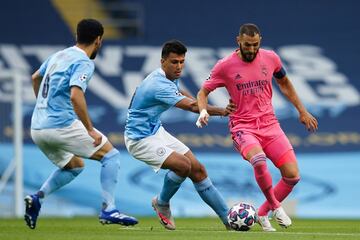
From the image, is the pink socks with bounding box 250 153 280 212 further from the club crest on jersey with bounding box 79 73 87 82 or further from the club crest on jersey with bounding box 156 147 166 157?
the club crest on jersey with bounding box 79 73 87 82

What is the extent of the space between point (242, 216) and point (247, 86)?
1.58 meters

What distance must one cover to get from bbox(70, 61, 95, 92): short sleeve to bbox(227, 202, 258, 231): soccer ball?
2149mm

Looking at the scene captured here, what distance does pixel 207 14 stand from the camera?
23953 millimetres

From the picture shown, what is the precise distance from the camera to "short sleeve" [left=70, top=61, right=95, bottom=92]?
11805mm

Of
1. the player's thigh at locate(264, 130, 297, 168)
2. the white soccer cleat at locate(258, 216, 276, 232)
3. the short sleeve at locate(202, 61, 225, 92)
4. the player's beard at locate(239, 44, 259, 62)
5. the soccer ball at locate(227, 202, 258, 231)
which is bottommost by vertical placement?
the white soccer cleat at locate(258, 216, 276, 232)

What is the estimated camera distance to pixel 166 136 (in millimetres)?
13203

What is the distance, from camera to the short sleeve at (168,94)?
1277 centimetres

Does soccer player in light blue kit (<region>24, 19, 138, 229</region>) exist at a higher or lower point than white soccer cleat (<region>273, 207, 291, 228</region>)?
higher

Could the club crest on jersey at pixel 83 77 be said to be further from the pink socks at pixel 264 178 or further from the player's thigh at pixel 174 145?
the pink socks at pixel 264 178

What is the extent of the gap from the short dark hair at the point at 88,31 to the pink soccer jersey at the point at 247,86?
1659 mm

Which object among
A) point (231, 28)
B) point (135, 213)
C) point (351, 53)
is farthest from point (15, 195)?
point (351, 53)

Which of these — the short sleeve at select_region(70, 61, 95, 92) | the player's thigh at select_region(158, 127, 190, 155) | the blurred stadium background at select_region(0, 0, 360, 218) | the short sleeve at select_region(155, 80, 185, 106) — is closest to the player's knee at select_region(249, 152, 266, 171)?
the player's thigh at select_region(158, 127, 190, 155)

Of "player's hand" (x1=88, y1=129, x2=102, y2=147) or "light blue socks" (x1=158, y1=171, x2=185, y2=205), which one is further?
"light blue socks" (x1=158, y1=171, x2=185, y2=205)

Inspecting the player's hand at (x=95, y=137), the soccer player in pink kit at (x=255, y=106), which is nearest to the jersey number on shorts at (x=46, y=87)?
the player's hand at (x=95, y=137)
